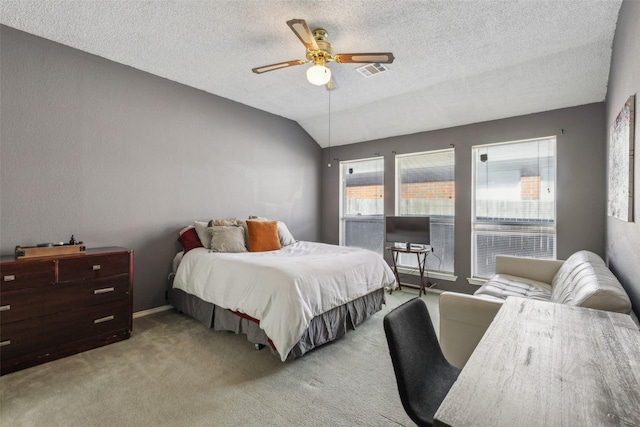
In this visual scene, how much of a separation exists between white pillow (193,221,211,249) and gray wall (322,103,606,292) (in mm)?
3320

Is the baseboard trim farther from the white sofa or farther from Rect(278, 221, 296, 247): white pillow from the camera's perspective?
the white sofa

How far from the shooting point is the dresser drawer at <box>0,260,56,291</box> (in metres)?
2.22

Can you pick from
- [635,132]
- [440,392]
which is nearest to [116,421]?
[440,392]

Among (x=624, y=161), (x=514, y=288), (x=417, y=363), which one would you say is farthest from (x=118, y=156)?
(x=624, y=161)

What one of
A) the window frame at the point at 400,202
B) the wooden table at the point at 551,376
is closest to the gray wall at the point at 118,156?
the window frame at the point at 400,202

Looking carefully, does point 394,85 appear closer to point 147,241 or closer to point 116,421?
point 147,241

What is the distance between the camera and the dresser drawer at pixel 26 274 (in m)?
2.22

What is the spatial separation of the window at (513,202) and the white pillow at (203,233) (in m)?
3.61

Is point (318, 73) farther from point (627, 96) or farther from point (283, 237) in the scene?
point (283, 237)

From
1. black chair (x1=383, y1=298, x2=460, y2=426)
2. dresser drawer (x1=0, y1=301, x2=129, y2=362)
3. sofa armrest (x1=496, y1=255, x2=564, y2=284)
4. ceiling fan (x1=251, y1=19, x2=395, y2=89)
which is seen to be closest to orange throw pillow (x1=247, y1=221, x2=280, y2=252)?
dresser drawer (x1=0, y1=301, x2=129, y2=362)

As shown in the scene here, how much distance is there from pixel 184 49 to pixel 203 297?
2.48 metres

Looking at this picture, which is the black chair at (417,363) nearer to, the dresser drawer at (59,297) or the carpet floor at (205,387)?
the carpet floor at (205,387)

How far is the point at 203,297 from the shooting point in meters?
3.05

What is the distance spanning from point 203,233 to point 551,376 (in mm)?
3525
